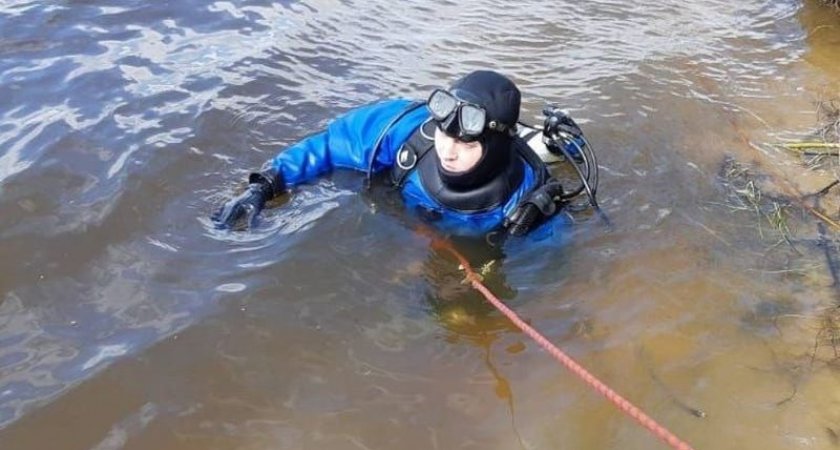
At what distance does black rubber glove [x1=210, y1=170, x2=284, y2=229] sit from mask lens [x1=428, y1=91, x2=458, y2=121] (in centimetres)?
95

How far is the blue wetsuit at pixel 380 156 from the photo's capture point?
434 cm

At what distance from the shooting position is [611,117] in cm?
581

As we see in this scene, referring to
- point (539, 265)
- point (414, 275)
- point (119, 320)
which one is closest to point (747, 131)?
point (539, 265)

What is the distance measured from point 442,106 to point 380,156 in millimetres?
773

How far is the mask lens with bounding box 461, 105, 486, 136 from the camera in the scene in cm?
385

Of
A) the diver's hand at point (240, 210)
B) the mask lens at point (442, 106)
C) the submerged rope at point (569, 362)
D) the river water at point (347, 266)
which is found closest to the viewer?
the submerged rope at point (569, 362)

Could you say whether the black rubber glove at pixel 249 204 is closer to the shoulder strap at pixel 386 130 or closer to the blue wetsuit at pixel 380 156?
the blue wetsuit at pixel 380 156

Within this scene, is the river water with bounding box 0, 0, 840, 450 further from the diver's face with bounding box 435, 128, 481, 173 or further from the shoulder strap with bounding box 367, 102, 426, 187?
the diver's face with bounding box 435, 128, 481, 173

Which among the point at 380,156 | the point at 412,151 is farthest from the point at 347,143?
the point at 412,151

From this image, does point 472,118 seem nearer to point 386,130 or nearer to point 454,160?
point 454,160

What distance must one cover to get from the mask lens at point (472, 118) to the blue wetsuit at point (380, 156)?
1.78ft

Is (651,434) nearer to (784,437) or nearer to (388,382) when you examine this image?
(784,437)

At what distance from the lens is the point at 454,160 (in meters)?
4.09

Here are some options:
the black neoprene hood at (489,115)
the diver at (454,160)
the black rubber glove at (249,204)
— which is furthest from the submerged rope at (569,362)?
the black rubber glove at (249,204)
